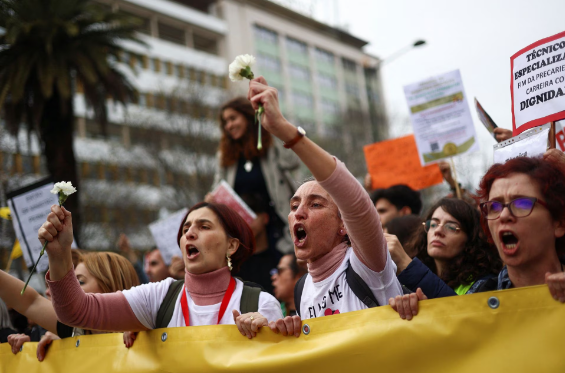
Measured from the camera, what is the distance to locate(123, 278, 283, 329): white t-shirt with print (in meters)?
3.18

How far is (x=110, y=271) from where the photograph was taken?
3.89 metres

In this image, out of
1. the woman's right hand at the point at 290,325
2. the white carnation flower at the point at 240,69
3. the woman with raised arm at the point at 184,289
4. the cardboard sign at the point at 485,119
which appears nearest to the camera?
the white carnation flower at the point at 240,69

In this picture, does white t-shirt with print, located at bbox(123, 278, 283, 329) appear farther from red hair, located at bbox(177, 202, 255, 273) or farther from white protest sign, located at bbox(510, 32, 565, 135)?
white protest sign, located at bbox(510, 32, 565, 135)

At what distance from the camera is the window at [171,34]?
47625 millimetres

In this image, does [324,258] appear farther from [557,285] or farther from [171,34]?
[171,34]

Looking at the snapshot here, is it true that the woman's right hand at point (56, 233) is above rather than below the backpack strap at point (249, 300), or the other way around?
above

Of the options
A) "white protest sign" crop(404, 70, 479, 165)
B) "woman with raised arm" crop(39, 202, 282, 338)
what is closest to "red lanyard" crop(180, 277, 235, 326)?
"woman with raised arm" crop(39, 202, 282, 338)

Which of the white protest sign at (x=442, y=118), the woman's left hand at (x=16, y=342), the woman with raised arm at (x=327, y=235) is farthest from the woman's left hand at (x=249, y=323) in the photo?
the white protest sign at (x=442, y=118)

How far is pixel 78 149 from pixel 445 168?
3282cm

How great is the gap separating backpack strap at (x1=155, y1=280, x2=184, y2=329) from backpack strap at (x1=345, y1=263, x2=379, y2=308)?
3.13 feet

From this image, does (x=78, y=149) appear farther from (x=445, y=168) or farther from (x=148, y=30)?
(x=445, y=168)

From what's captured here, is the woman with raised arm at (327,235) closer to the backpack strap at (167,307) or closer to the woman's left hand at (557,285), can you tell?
the backpack strap at (167,307)

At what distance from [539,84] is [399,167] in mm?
2888

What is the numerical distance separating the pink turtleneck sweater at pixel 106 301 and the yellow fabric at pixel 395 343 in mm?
161
